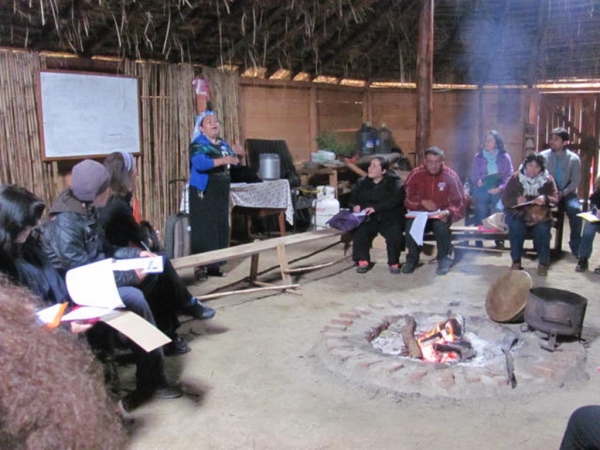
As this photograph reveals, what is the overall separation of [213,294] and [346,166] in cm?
450

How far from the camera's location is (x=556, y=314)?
3938 millimetres

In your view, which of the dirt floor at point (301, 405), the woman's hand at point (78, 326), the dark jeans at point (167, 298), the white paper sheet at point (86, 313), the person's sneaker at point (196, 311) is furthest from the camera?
the person's sneaker at point (196, 311)

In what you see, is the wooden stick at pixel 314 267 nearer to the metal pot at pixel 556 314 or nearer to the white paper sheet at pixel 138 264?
the metal pot at pixel 556 314

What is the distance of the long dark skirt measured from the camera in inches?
239

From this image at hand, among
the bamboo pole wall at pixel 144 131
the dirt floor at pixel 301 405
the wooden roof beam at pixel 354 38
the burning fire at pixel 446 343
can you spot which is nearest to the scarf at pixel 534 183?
the dirt floor at pixel 301 405

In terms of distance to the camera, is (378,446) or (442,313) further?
(442,313)

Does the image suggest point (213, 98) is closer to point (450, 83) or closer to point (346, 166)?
point (346, 166)

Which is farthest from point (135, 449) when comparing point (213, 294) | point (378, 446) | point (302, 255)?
point (302, 255)

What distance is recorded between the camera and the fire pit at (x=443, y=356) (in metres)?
3.45

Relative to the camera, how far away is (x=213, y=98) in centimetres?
771

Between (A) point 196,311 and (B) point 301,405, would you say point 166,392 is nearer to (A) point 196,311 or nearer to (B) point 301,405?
(B) point 301,405

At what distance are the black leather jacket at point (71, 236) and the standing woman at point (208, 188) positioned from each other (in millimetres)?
2549

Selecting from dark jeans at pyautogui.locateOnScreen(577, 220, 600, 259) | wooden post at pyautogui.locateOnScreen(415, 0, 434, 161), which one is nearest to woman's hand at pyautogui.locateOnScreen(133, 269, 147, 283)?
dark jeans at pyautogui.locateOnScreen(577, 220, 600, 259)

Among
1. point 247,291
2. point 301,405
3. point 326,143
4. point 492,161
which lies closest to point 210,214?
point 247,291
